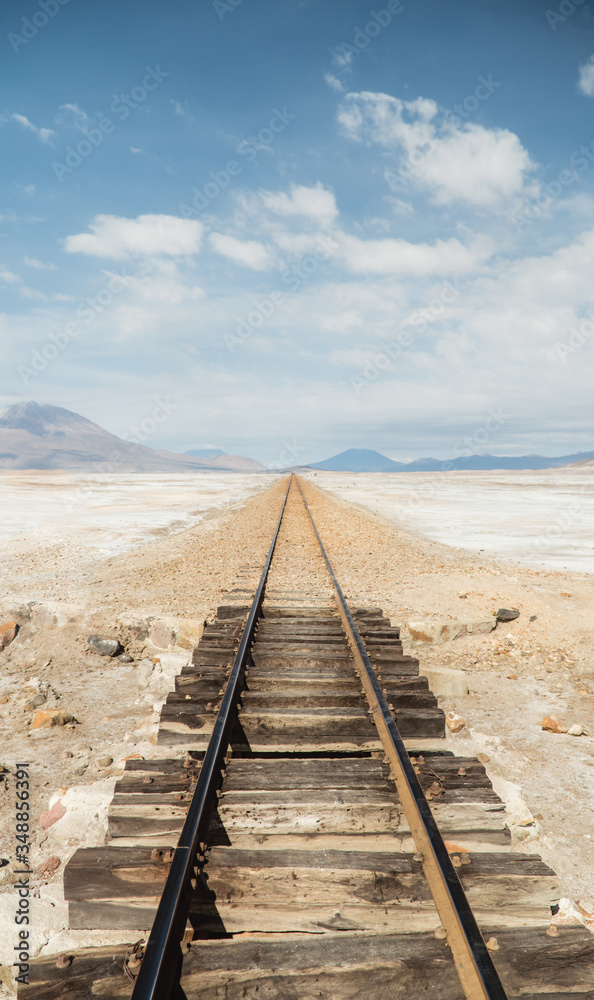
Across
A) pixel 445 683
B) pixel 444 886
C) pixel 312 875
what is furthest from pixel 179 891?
pixel 445 683

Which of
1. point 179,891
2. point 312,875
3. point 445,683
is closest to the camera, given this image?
point 179,891

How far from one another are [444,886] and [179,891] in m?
1.24

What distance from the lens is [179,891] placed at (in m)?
2.35

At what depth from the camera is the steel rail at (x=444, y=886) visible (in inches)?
80.4

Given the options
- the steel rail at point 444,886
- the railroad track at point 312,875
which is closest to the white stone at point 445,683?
the railroad track at point 312,875

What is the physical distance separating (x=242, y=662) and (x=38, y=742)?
245 cm

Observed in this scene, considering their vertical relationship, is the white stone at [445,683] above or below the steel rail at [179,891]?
below

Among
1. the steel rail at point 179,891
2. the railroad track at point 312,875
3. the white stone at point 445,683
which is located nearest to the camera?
the steel rail at point 179,891

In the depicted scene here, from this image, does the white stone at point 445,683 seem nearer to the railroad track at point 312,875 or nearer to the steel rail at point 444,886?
the railroad track at point 312,875

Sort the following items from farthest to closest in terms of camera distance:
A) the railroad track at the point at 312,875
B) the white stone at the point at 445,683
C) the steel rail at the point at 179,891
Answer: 1. the white stone at the point at 445,683
2. the railroad track at the point at 312,875
3. the steel rail at the point at 179,891

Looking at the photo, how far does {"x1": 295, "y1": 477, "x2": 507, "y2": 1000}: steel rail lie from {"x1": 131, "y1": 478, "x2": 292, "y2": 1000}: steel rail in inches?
46.6

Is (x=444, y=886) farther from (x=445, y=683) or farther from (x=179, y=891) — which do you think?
(x=445, y=683)

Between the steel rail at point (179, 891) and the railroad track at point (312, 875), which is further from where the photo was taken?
the railroad track at point (312, 875)

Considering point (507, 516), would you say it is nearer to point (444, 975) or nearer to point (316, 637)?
point (316, 637)
